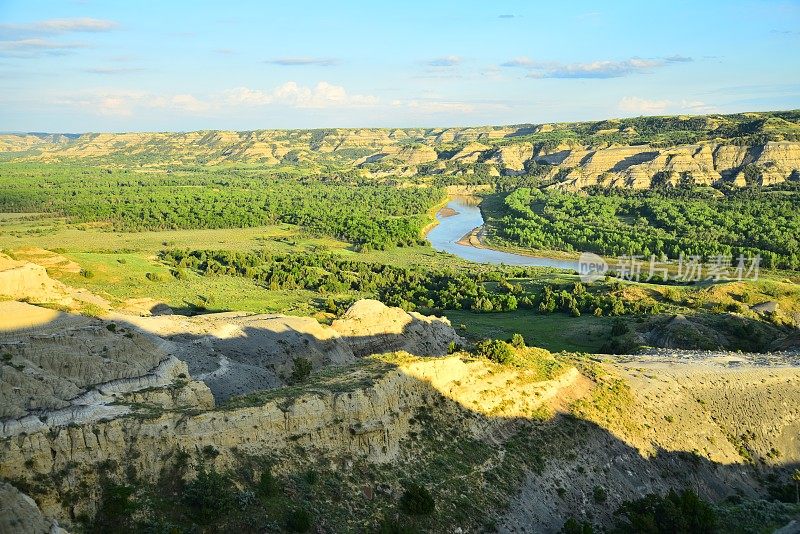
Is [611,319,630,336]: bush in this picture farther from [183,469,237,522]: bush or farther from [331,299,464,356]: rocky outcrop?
[183,469,237,522]: bush

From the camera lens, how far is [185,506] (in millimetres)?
24156

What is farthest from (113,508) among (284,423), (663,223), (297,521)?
(663,223)

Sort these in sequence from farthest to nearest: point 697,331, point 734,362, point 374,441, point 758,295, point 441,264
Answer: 1. point 441,264
2. point 758,295
3. point 697,331
4. point 734,362
5. point 374,441

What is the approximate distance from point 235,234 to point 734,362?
107706mm

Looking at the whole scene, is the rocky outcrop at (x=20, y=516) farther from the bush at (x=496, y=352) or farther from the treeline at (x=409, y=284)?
the treeline at (x=409, y=284)

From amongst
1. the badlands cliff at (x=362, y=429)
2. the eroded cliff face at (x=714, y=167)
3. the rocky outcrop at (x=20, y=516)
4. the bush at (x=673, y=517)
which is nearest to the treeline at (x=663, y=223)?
the eroded cliff face at (x=714, y=167)

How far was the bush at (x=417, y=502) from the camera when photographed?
2758 cm

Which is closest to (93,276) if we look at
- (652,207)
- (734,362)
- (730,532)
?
(734,362)

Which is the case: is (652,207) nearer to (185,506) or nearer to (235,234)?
(235,234)

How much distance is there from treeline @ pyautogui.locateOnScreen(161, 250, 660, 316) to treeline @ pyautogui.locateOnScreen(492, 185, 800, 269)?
2731 centimetres

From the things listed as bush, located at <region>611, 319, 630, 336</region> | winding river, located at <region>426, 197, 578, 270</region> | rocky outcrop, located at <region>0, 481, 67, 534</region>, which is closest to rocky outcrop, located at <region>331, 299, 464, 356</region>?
bush, located at <region>611, 319, 630, 336</region>

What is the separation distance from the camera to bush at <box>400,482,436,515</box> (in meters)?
27.6

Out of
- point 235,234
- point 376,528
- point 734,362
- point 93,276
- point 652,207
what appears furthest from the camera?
point 652,207

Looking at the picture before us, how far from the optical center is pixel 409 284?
87.6 meters
